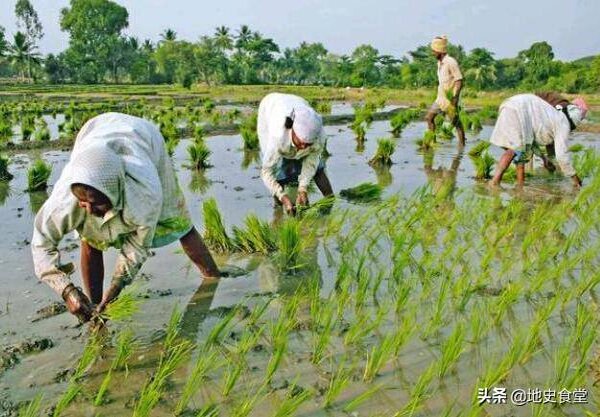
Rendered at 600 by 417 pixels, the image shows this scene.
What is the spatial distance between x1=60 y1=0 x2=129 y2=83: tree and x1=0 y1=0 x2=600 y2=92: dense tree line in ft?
0.29

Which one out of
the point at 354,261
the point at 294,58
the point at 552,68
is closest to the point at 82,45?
the point at 294,58

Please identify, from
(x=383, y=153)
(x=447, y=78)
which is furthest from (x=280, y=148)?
(x=447, y=78)

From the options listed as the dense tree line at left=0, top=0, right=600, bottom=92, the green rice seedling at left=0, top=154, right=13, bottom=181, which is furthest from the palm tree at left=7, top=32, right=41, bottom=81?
the green rice seedling at left=0, top=154, right=13, bottom=181

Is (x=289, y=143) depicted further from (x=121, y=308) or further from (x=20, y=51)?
(x=20, y=51)

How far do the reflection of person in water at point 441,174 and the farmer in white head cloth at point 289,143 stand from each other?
1575 millimetres

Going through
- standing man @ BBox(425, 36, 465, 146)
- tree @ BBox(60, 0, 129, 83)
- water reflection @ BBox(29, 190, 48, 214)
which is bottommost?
water reflection @ BBox(29, 190, 48, 214)

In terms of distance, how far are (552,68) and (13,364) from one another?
33183 mm

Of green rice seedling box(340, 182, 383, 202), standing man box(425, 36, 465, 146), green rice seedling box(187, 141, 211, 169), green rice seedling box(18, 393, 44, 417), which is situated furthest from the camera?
standing man box(425, 36, 465, 146)

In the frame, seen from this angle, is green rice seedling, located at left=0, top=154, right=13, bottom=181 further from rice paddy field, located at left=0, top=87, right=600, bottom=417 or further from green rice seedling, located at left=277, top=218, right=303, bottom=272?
green rice seedling, located at left=277, top=218, right=303, bottom=272

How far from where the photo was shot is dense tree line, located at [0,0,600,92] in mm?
34625

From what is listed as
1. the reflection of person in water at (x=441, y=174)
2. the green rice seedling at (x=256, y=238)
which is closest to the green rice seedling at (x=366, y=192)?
the reflection of person in water at (x=441, y=174)

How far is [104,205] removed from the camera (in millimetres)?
2316

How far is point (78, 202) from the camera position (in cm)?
237

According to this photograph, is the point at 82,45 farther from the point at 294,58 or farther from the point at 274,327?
the point at 274,327
